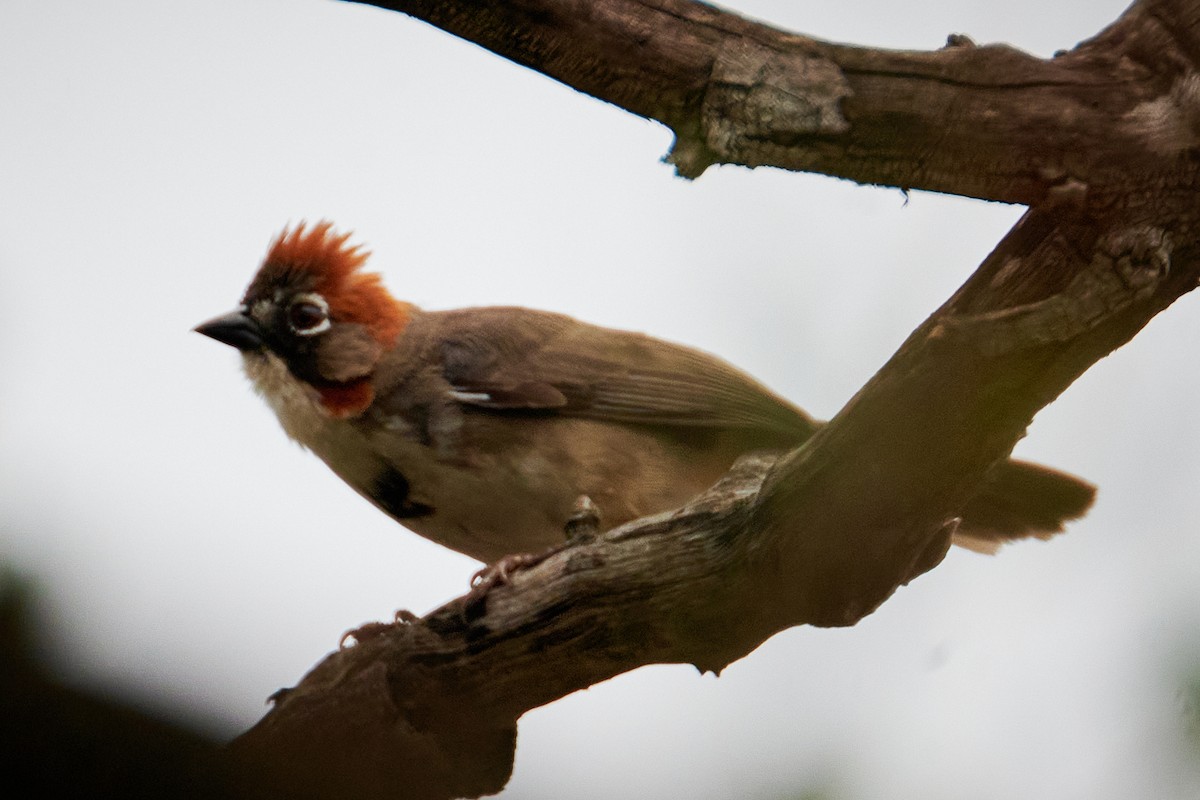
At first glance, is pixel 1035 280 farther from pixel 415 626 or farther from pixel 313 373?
pixel 313 373

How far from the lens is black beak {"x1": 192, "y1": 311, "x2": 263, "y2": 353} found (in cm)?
467

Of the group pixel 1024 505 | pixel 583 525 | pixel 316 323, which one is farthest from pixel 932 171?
pixel 316 323

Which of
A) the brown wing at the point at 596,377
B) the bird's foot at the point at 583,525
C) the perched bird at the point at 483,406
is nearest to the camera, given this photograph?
the bird's foot at the point at 583,525

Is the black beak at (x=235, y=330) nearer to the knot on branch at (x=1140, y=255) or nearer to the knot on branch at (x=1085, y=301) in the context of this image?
the knot on branch at (x=1085, y=301)

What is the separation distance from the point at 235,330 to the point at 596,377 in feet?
4.71

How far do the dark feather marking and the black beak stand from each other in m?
0.79

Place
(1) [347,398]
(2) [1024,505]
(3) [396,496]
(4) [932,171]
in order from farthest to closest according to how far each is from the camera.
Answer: (1) [347,398], (3) [396,496], (2) [1024,505], (4) [932,171]

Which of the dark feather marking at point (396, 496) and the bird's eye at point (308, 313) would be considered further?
the bird's eye at point (308, 313)

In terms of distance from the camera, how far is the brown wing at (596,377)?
450 centimetres

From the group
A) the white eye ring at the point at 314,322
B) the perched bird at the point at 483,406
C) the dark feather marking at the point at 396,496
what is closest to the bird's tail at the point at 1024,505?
the perched bird at the point at 483,406

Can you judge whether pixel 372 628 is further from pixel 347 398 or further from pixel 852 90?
pixel 852 90

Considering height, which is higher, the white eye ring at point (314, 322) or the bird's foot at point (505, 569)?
the white eye ring at point (314, 322)

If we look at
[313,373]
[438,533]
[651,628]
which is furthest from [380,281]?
[651,628]

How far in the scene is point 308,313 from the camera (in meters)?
4.76
